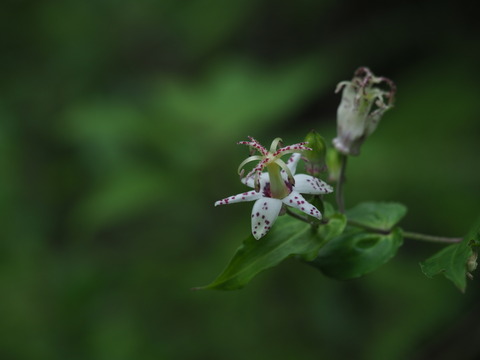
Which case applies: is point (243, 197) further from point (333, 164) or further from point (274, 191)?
point (333, 164)

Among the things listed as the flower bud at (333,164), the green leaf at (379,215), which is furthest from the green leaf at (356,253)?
the flower bud at (333,164)

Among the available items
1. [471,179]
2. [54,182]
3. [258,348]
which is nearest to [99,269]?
[258,348]

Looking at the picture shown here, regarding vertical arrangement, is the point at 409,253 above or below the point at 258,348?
above

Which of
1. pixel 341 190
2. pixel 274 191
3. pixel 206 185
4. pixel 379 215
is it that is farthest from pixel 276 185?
pixel 206 185

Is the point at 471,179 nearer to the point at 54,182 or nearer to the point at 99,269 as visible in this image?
the point at 99,269

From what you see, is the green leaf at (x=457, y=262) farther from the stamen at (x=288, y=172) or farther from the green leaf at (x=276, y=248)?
the stamen at (x=288, y=172)

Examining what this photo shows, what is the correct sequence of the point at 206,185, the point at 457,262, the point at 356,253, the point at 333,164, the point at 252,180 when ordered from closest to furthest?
the point at 457,262 → the point at 252,180 → the point at 356,253 → the point at 333,164 → the point at 206,185
